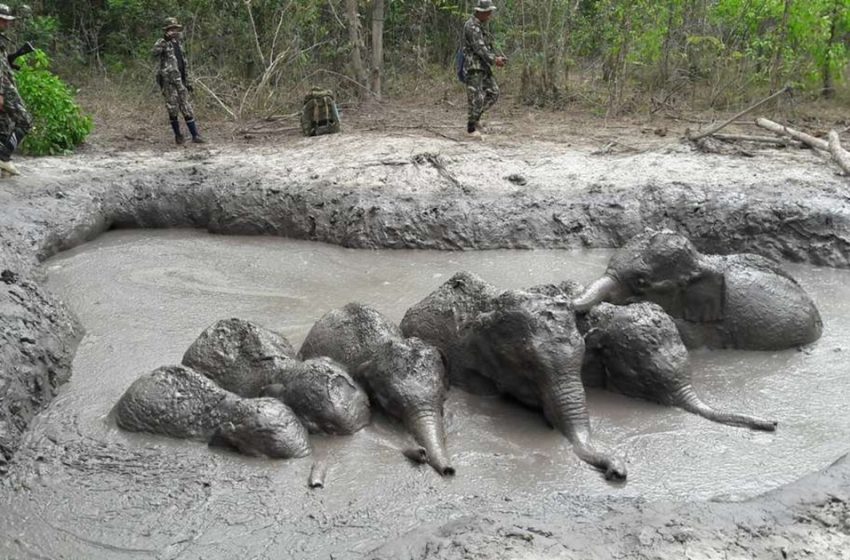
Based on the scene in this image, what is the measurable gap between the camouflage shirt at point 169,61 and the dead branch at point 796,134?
320 inches

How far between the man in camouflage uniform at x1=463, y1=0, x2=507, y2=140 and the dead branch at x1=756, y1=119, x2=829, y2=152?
141 inches

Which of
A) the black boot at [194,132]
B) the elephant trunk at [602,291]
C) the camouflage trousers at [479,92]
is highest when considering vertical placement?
the camouflage trousers at [479,92]

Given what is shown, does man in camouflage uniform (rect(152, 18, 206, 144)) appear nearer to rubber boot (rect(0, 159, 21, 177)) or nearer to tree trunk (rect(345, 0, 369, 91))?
rubber boot (rect(0, 159, 21, 177))

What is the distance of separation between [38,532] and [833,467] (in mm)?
3821

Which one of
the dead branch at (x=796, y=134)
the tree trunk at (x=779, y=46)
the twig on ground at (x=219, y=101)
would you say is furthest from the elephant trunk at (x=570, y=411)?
the twig on ground at (x=219, y=101)

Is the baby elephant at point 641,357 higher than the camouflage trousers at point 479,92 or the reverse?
the reverse

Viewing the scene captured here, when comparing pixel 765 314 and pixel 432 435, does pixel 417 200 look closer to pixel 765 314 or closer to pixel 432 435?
pixel 765 314

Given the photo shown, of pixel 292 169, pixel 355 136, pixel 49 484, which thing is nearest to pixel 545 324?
pixel 49 484

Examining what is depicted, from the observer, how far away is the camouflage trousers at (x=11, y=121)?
31.9ft

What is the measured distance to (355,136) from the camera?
11.8 metres

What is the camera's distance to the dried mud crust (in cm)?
810

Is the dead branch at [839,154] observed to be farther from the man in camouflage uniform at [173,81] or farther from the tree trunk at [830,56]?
the man in camouflage uniform at [173,81]

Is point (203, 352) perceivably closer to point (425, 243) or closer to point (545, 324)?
point (545, 324)

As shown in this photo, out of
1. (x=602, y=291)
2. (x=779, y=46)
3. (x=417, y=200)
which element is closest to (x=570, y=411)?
(x=602, y=291)
